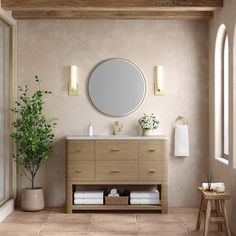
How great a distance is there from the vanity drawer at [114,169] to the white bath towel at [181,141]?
28.0 inches

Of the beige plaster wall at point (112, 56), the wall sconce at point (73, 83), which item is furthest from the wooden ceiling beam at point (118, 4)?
the wall sconce at point (73, 83)

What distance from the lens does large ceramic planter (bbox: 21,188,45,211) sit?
6.68 m

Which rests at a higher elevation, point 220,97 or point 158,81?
point 158,81

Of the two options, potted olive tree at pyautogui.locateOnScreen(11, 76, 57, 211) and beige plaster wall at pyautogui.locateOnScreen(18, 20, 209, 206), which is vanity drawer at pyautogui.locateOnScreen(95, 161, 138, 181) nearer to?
Result: beige plaster wall at pyautogui.locateOnScreen(18, 20, 209, 206)

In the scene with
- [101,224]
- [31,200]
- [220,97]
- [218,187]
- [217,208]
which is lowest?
[101,224]

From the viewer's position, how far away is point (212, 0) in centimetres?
595

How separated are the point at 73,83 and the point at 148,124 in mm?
1141

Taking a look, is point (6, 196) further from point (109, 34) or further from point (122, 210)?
point (109, 34)

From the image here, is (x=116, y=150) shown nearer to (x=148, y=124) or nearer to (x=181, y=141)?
(x=148, y=124)

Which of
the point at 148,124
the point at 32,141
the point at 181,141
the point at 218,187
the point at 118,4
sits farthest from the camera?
the point at 181,141

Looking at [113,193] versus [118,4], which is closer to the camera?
[118,4]

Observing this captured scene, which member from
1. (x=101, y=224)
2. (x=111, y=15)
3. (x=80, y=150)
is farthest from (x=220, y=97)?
(x=101, y=224)

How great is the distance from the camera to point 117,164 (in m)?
6.58

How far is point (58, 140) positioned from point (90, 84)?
87cm
